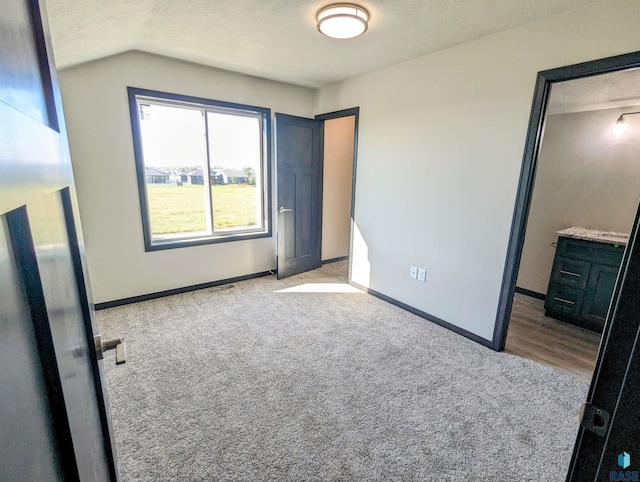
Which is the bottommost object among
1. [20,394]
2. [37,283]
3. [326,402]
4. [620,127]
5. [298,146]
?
[326,402]

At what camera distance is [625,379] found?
0.48 meters

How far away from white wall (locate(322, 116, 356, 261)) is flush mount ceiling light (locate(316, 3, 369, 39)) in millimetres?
2350

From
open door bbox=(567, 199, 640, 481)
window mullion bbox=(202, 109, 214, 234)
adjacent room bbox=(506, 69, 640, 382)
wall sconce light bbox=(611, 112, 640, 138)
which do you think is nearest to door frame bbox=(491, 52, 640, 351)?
adjacent room bbox=(506, 69, 640, 382)

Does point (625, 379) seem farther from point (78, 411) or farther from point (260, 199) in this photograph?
point (260, 199)

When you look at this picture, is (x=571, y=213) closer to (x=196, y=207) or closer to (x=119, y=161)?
(x=196, y=207)

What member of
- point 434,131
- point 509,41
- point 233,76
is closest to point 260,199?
point 233,76

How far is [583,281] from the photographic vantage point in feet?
9.45

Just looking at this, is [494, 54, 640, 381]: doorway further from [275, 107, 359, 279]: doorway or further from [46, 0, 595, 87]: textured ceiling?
[275, 107, 359, 279]: doorway

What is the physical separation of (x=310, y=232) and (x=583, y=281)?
10.2 feet

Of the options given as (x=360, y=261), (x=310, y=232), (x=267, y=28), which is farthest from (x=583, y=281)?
(x=267, y=28)

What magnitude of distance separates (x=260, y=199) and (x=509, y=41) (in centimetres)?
300

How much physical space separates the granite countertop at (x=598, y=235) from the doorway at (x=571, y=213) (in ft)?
0.04

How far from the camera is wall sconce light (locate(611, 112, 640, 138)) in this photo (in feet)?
9.73

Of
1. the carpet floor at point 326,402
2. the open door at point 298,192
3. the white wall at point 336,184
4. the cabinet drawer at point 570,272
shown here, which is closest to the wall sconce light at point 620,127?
the cabinet drawer at point 570,272
